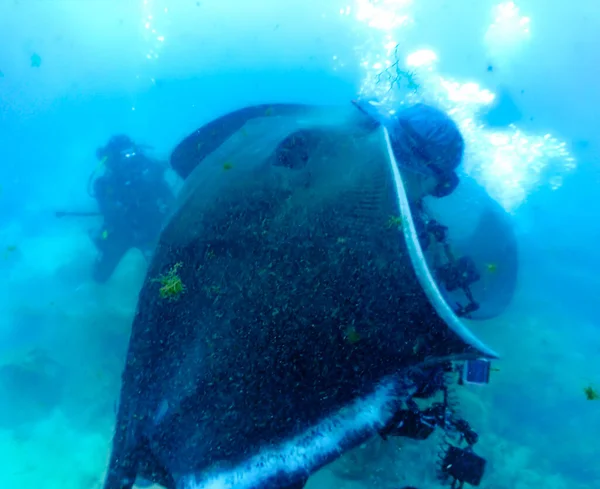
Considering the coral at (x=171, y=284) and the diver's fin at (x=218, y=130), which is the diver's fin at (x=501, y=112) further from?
the coral at (x=171, y=284)

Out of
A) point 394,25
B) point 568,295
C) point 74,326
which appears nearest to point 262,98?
point 394,25

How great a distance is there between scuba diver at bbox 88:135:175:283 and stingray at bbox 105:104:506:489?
385 inches

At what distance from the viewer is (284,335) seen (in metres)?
2.43

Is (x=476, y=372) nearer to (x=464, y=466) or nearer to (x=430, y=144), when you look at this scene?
(x=464, y=466)

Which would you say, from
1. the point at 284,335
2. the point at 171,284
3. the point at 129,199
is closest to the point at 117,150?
the point at 129,199

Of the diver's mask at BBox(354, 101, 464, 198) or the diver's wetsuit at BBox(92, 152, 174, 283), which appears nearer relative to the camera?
the diver's mask at BBox(354, 101, 464, 198)

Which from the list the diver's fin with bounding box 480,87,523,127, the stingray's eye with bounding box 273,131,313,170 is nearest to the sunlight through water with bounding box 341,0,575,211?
the diver's fin with bounding box 480,87,523,127

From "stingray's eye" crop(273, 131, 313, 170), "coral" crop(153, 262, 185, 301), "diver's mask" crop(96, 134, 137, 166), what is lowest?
"coral" crop(153, 262, 185, 301)

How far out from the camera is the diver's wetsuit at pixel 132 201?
12.1 metres

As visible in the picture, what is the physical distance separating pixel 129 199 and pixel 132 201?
113 mm

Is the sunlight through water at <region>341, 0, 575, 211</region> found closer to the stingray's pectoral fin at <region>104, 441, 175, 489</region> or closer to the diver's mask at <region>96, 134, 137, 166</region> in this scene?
the diver's mask at <region>96, 134, 137, 166</region>

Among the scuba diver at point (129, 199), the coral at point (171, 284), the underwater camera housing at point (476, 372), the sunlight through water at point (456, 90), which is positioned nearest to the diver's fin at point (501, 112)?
the sunlight through water at point (456, 90)

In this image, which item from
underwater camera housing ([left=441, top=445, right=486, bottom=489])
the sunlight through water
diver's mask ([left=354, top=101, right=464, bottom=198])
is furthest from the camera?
the sunlight through water

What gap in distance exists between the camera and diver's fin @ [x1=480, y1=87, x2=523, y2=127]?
1934 centimetres
